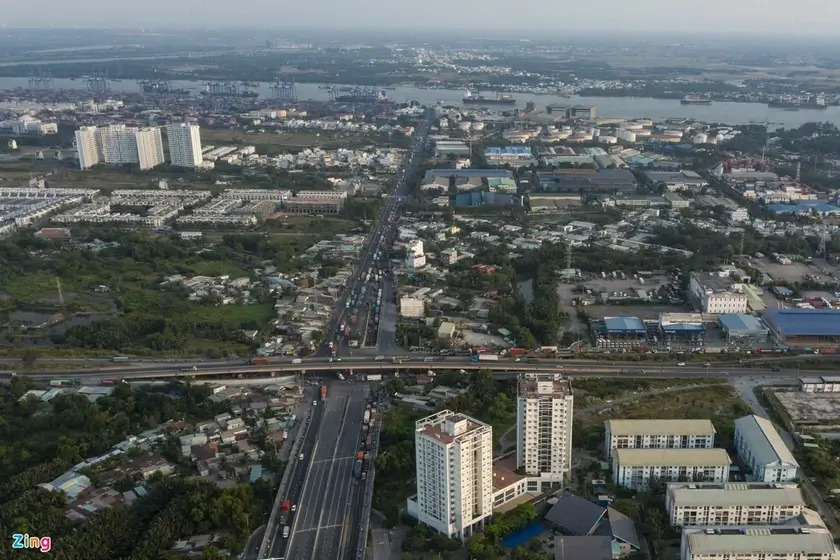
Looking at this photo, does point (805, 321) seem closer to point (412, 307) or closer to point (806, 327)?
point (806, 327)

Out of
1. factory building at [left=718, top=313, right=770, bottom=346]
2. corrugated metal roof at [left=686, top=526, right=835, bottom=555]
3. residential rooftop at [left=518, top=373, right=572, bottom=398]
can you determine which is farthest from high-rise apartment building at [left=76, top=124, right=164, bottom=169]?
corrugated metal roof at [left=686, top=526, right=835, bottom=555]

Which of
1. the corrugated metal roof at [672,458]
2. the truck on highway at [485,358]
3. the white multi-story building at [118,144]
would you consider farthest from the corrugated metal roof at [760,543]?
the white multi-story building at [118,144]

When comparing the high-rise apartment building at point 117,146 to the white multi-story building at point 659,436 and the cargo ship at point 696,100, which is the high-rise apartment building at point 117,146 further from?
the cargo ship at point 696,100

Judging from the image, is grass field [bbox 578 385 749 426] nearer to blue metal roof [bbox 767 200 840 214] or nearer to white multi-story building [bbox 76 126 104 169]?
blue metal roof [bbox 767 200 840 214]

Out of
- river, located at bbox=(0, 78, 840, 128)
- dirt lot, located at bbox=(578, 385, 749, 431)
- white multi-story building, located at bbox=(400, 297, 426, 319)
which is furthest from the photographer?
river, located at bbox=(0, 78, 840, 128)

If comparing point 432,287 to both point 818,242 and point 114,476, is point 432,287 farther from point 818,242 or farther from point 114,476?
point 818,242
